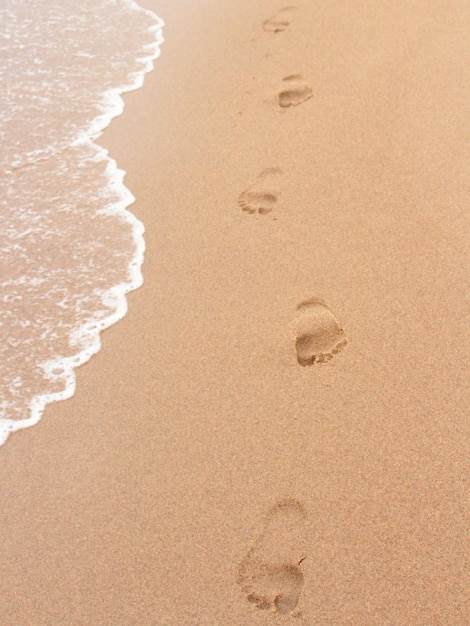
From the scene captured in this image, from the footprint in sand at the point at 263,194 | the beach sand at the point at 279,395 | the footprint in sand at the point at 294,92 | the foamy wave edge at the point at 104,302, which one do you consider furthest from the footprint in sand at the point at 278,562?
the footprint in sand at the point at 294,92

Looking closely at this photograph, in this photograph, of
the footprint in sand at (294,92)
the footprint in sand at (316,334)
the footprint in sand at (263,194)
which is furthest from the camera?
the footprint in sand at (294,92)

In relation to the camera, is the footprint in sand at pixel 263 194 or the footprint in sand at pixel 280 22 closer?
the footprint in sand at pixel 263 194

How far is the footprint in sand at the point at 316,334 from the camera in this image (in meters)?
2.48

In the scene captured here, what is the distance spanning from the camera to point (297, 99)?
3.83m

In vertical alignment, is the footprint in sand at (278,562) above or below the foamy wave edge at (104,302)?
below

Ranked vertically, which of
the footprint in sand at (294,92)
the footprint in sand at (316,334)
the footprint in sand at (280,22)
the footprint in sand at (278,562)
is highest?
the footprint in sand at (280,22)

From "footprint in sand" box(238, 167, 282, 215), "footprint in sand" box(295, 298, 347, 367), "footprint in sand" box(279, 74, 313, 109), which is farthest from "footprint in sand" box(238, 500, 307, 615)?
"footprint in sand" box(279, 74, 313, 109)

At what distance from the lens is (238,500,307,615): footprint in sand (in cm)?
190

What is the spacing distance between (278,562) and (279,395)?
1.98 feet

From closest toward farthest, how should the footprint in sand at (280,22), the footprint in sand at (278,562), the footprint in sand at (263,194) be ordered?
the footprint in sand at (278,562) → the footprint in sand at (263,194) → the footprint in sand at (280,22)

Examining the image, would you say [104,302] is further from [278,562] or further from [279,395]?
[278,562]

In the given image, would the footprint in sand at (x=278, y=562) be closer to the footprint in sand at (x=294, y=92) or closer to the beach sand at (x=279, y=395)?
the beach sand at (x=279, y=395)

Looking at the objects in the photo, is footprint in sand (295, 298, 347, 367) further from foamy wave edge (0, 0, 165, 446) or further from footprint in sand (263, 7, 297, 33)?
footprint in sand (263, 7, 297, 33)

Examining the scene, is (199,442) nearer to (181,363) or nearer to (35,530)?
(181,363)
